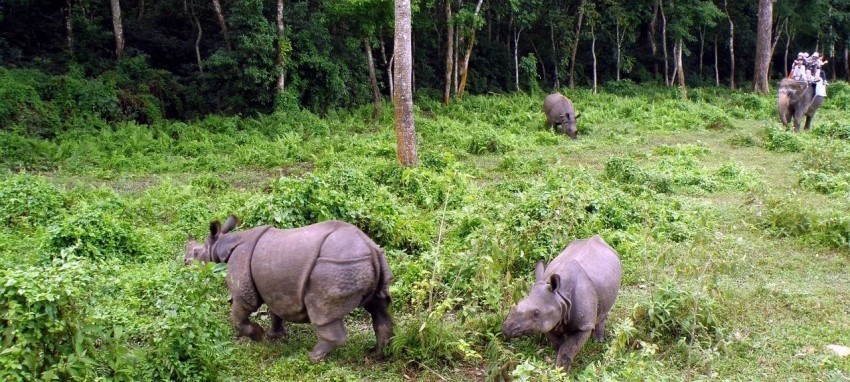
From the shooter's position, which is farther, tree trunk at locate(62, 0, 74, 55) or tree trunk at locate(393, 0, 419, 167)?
tree trunk at locate(62, 0, 74, 55)

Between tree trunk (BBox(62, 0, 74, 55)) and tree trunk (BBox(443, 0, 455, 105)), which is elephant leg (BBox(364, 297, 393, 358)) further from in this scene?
tree trunk (BBox(62, 0, 74, 55))

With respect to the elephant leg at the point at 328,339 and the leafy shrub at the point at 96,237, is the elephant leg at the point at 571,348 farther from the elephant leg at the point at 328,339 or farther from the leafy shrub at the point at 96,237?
the leafy shrub at the point at 96,237

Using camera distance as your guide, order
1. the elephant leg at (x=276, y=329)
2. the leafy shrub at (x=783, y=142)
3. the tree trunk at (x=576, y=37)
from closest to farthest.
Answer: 1. the elephant leg at (x=276, y=329)
2. the leafy shrub at (x=783, y=142)
3. the tree trunk at (x=576, y=37)

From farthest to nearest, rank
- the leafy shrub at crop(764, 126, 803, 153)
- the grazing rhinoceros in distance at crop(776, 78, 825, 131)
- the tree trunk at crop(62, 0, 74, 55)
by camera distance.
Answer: the tree trunk at crop(62, 0, 74, 55), the grazing rhinoceros in distance at crop(776, 78, 825, 131), the leafy shrub at crop(764, 126, 803, 153)

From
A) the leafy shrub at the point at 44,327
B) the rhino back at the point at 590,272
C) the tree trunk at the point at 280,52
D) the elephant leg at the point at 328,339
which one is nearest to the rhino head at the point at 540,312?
the rhino back at the point at 590,272

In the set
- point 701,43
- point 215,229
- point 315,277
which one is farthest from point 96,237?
point 701,43

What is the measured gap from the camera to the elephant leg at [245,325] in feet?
21.3

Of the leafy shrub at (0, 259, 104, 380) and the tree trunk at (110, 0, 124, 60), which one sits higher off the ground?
the tree trunk at (110, 0, 124, 60)

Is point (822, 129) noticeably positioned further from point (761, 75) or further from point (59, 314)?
point (59, 314)

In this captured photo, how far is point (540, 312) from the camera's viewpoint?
580 centimetres

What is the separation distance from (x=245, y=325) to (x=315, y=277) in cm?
106

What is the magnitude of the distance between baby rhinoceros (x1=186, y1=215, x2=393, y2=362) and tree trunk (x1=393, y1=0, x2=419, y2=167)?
743 cm

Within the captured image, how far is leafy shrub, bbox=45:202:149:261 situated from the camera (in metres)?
8.42

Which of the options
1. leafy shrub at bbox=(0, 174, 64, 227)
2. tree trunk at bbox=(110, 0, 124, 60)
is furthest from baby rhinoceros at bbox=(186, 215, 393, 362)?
tree trunk at bbox=(110, 0, 124, 60)
